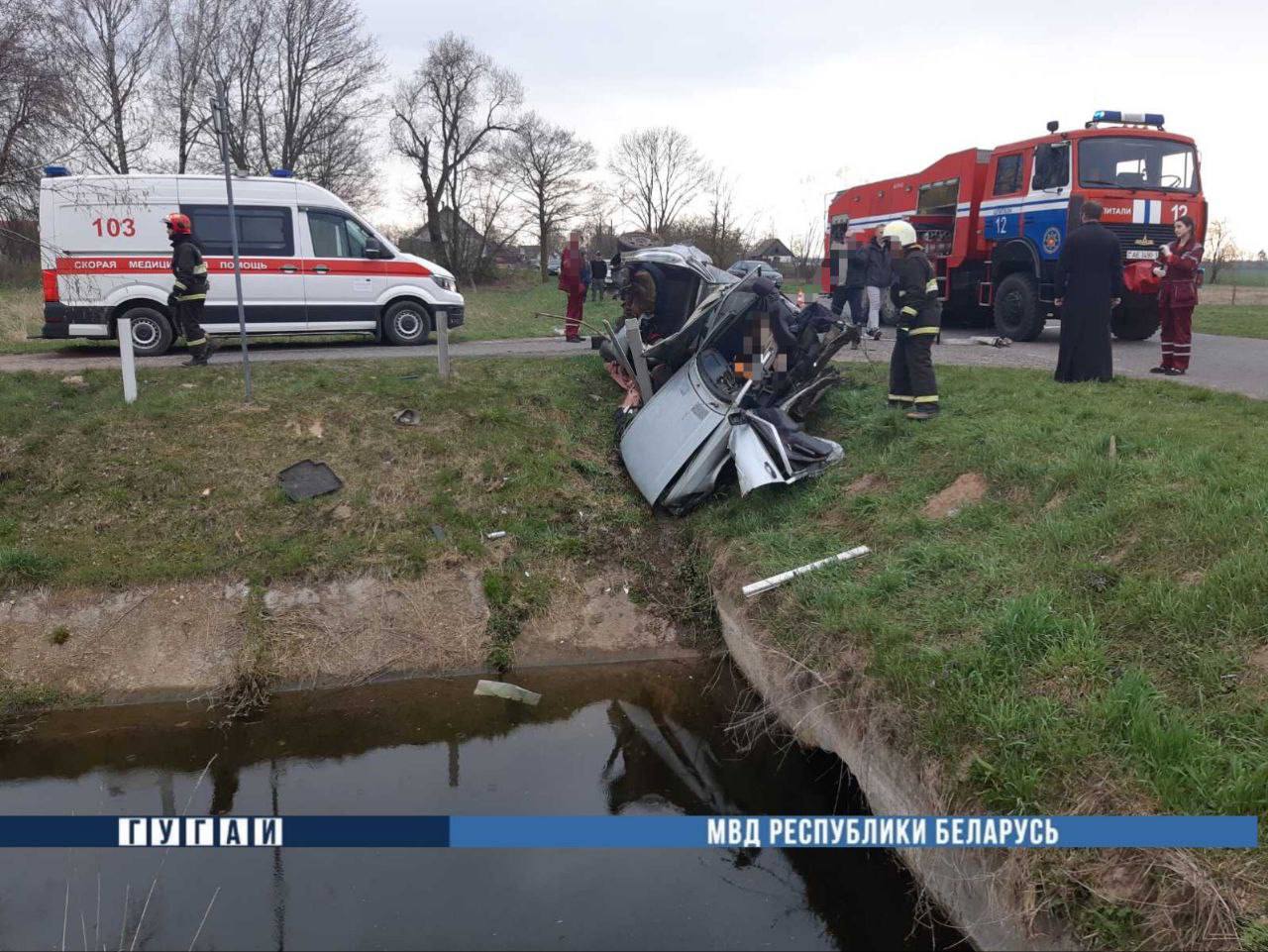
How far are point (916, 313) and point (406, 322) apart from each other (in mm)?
7724

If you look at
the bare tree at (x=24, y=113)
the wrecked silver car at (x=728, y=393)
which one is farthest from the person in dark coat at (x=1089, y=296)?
the bare tree at (x=24, y=113)

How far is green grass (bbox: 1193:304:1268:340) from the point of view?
15.6 metres

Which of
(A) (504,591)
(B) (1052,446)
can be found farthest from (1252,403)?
(A) (504,591)

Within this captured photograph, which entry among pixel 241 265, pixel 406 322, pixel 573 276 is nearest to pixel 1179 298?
pixel 573 276

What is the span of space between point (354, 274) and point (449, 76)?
3514cm

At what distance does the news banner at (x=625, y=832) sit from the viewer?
2641 mm

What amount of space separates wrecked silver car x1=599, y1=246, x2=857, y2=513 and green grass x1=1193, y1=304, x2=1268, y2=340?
30.9 feet

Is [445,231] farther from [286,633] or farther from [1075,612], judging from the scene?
[1075,612]

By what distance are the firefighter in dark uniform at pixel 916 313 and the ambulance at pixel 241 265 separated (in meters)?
6.31

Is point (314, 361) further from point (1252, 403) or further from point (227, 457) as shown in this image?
point (1252, 403)

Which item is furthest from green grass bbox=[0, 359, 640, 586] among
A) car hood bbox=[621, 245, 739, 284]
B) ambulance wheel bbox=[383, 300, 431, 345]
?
ambulance wheel bbox=[383, 300, 431, 345]

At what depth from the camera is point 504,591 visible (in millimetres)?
7516

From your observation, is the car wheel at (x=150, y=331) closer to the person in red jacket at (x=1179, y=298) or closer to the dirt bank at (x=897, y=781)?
the dirt bank at (x=897, y=781)

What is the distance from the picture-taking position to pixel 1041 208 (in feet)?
42.5
